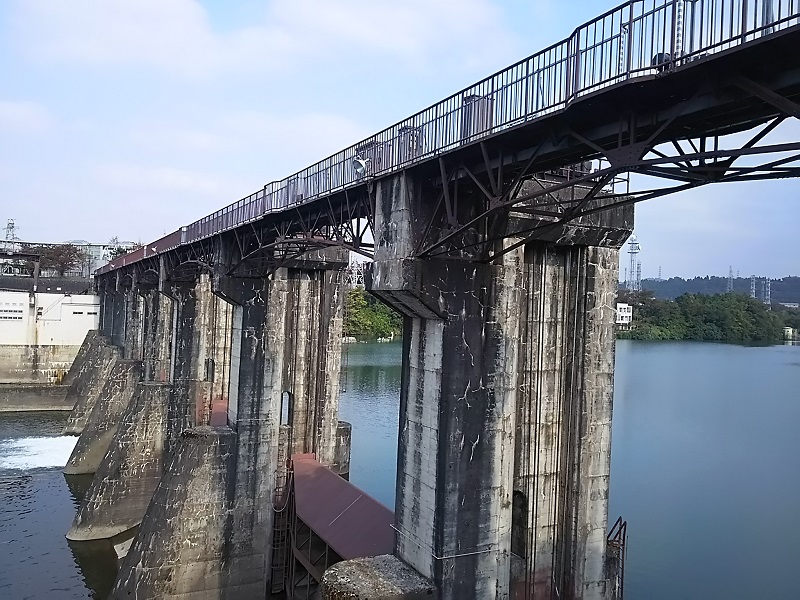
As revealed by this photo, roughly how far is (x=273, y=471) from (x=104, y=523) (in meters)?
8.51

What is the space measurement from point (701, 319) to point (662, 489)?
241 feet

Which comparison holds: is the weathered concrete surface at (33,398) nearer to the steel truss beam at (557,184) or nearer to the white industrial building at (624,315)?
the steel truss beam at (557,184)

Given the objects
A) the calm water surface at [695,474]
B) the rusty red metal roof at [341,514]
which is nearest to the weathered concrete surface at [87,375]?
the calm water surface at [695,474]

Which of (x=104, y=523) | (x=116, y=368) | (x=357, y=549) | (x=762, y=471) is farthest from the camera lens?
(x=116, y=368)

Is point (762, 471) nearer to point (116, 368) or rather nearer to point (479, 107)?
point (479, 107)

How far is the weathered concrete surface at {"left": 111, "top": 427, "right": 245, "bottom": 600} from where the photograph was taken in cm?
1608

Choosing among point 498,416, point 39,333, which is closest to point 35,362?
point 39,333

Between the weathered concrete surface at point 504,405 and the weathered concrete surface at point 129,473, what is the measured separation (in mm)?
15439

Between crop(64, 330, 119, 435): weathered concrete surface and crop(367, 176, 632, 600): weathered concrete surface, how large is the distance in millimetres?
28790

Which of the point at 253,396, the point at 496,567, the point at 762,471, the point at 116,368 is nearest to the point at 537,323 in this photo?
the point at 496,567

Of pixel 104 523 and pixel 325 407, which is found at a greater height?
pixel 325 407

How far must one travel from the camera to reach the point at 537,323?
1064 centimetres

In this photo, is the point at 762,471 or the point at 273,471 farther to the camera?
the point at 762,471

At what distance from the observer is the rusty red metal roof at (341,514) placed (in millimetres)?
13538
